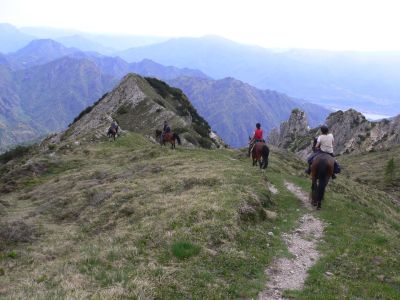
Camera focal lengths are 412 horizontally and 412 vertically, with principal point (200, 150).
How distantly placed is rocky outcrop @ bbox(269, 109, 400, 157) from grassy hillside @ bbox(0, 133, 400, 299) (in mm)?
88160

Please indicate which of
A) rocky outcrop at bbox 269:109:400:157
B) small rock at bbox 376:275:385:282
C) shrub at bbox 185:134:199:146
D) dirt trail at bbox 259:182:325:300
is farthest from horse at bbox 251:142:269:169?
rocky outcrop at bbox 269:109:400:157

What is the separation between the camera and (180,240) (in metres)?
15.7

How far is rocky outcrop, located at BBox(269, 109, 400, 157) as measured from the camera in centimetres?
11150

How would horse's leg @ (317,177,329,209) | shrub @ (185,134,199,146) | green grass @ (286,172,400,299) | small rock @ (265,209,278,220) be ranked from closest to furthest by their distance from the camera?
green grass @ (286,172,400,299) → small rock @ (265,209,278,220) → horse's leg @ (317,177,329,209) → shrub @ (185,134,199,146)

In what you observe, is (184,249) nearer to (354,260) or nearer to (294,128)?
(354,260)

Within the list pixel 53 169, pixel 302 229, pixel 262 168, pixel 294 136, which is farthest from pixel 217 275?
pixel 294 136

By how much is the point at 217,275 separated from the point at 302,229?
828 cm

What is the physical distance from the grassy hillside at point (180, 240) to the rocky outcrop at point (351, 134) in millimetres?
88160

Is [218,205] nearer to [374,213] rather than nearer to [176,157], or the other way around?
[374,213]

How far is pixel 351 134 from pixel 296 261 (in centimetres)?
11780

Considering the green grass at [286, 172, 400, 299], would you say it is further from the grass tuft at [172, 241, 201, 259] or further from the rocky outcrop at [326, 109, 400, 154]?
the rocky outcrop at [326, 109, 400, 154]

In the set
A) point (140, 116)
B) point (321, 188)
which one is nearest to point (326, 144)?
point (321, 188)

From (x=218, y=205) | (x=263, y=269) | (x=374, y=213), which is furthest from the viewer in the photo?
(x=374, y=213)

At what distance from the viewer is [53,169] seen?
47.3 metres
